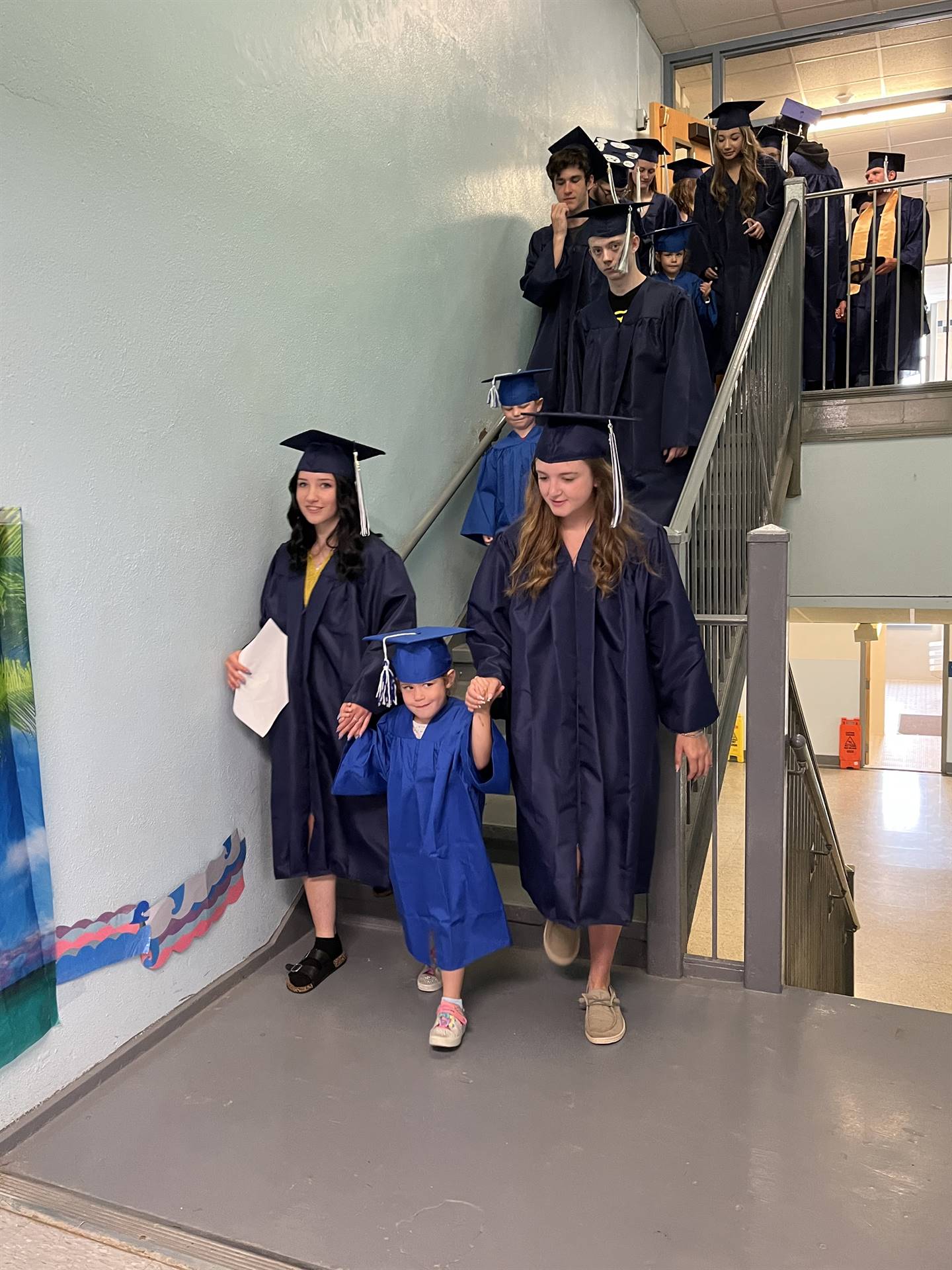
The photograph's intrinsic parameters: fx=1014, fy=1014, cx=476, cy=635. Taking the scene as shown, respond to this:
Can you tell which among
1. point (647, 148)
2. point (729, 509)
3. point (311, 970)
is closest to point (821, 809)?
point (729, 509)

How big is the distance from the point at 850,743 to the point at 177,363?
11434 mm

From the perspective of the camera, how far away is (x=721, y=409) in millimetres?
3010

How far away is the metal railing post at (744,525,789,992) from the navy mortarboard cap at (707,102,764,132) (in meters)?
2.68

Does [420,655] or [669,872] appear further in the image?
[669,872]

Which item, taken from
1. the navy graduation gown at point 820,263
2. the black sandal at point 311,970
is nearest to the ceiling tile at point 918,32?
the navy graduation gown at point 820,263

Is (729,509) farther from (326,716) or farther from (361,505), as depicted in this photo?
(326,716)

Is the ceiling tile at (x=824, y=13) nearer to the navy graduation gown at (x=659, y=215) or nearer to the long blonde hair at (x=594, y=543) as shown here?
the navy graduation gown at (x=659, y=215)

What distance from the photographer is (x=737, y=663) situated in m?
3.51

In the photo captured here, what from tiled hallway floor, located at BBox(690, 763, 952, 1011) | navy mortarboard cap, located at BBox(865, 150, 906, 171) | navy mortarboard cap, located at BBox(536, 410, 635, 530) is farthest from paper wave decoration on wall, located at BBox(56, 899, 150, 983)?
navy mortarboard cap, located at BBox(865, 150, 906, 171)

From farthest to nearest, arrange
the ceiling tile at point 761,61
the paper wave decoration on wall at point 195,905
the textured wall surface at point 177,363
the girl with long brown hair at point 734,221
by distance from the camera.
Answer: the ceiling tile at point 761,61 < the girl with long brown hair at point 734,221 < the paper wave decoration on wall at point 195,905 < the textured wall surface at point 177,363

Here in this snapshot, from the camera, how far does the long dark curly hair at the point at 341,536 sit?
2783mm

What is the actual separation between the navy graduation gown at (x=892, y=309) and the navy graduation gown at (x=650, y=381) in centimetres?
225

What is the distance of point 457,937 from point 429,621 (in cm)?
190

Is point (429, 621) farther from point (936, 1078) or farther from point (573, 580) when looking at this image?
point (936, 1078)
